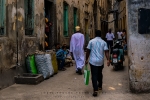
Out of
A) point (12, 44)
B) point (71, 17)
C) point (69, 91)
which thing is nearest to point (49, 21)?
point (71, 17)

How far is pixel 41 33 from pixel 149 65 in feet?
16.4

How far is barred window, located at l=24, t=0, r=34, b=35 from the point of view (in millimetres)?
9117

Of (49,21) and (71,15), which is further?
(71,15)

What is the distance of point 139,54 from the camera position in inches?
258

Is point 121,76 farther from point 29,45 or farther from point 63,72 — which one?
point 29,45

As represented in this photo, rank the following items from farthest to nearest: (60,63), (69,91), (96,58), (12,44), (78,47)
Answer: (60,63)
(78,47)
(12,44)
(69,91)
(96,58)

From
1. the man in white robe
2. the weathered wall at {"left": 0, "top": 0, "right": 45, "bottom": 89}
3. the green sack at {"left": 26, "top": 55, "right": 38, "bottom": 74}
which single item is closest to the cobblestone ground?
the weathered wall at {"left": 0, "top": 0, "right": 45, "bottom": 89}

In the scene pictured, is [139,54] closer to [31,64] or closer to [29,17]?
[31,64]

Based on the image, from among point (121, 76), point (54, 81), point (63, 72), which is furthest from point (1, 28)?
point (121, 76)

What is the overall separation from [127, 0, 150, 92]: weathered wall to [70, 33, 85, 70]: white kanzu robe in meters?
3.55

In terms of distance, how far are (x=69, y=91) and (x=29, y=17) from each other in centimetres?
358

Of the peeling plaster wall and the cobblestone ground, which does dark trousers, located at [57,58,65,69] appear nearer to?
the cobblestone ground

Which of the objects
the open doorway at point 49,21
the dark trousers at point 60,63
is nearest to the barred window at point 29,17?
the dark trousers at point 60,63

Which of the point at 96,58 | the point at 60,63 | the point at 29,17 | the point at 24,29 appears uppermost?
the point at 29,17
